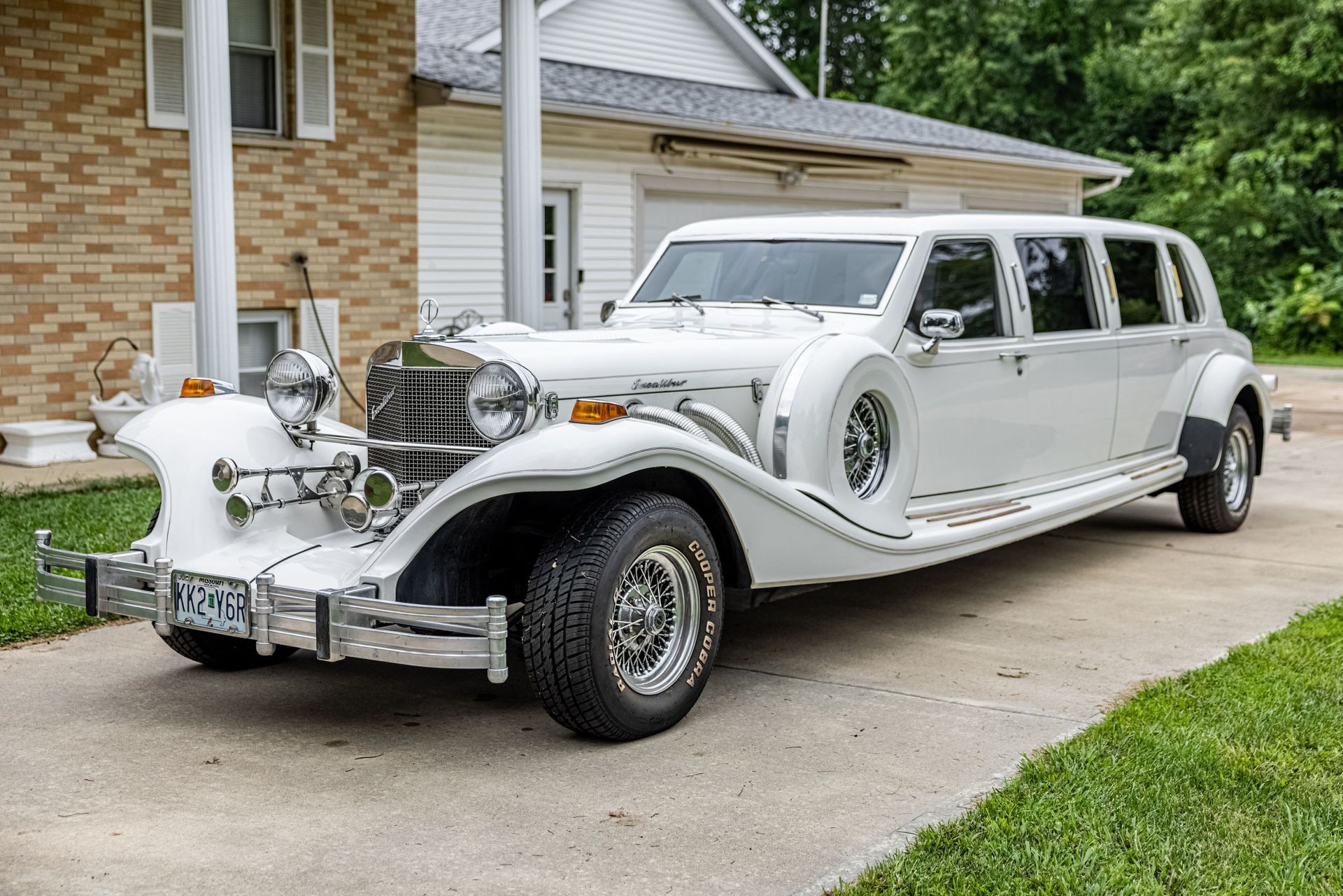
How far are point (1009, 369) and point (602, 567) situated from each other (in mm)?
3012

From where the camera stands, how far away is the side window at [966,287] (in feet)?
21.0

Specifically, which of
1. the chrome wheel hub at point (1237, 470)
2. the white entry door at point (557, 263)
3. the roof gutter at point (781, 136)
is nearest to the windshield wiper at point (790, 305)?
the chrome wheel hub at point (1237, 470)

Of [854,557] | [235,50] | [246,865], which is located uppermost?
[235,50]

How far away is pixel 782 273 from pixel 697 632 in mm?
2301

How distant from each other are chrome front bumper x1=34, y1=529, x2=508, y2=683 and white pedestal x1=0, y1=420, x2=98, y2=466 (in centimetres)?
587

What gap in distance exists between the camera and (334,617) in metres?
4.24

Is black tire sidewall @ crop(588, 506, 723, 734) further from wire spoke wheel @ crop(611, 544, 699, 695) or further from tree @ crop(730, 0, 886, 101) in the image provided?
tree @ crop(730, 0, 886, 101)

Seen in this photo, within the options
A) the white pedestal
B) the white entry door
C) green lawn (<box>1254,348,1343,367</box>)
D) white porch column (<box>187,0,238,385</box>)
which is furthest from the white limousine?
green lawn (<box>1254,348,1343,367</box>)

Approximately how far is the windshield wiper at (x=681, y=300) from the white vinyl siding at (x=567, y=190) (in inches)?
175

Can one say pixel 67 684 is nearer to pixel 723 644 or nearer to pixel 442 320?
pixel 723 644

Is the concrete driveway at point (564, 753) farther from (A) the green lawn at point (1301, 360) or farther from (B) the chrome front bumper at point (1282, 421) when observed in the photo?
(A) the green lawn at point (1301, 360)

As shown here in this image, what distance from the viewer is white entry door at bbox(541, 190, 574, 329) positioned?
1418 centimetres

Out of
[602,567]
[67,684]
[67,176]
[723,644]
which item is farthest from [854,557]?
[67,176]

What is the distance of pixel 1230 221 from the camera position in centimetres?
2780
